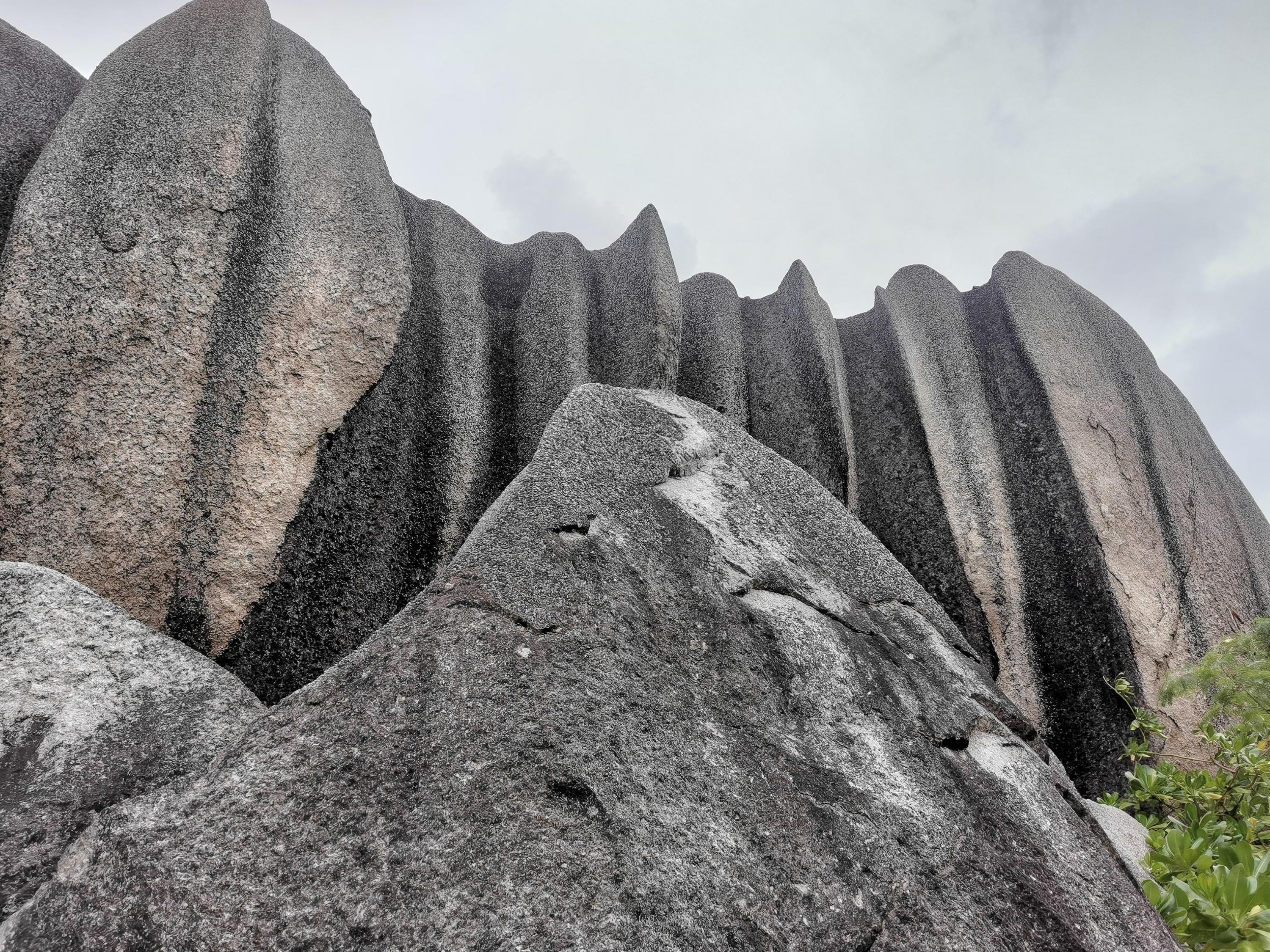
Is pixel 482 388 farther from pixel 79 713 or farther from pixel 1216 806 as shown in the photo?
pixel 1216 806

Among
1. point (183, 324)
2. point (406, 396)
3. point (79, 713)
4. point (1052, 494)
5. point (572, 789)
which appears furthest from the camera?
point (1052, 494)

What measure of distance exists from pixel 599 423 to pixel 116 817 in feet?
4.95

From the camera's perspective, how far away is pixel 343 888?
1342 millimetres

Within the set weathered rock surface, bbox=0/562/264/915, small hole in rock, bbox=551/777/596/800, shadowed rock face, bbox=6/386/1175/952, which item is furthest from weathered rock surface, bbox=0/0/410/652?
small hole in rock, bbox=551/777/596/800

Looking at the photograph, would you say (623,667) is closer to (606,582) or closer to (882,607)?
(606,582)

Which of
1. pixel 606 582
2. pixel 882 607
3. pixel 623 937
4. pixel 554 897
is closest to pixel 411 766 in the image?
pixel 554 897

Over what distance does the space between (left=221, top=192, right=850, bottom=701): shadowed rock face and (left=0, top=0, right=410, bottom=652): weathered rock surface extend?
0.19 meters

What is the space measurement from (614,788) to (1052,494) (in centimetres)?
373

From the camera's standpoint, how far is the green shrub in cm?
167

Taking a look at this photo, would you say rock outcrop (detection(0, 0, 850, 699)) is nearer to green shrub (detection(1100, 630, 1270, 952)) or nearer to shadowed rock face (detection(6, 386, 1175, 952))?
shadowed rock face (detection(6, 386, 1175, 952))

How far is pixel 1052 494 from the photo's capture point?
14.5 feet

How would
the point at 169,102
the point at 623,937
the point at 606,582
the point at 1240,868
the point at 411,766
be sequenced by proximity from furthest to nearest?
1. the point at 169,102
2. the point at 606,582
3. the point at 1240,868
4. the point at 411,766
5. the point at 623,937

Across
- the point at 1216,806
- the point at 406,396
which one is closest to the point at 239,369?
the point at 406,396

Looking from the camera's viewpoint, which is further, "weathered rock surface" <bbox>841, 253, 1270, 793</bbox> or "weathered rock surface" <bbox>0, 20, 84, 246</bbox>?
"weathered rock surface" <bbox>841, 253, 1270, 793</bbox>
